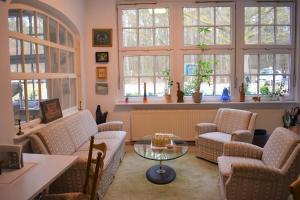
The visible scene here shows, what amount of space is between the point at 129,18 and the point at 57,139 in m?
2.96

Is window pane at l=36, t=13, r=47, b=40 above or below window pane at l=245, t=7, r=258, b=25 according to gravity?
below

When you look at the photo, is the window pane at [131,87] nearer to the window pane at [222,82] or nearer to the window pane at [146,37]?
the window pane at [146,37]

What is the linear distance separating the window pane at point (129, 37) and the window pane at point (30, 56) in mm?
2084

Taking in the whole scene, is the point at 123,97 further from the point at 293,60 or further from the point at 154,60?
the point at 293,60

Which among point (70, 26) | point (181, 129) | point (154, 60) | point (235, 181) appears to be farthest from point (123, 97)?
point (235, 181)

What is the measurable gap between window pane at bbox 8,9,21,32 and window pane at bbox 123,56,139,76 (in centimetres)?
238

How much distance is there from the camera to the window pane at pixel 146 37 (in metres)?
5.10

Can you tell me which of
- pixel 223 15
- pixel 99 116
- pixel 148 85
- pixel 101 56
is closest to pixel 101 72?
pixel 101 56

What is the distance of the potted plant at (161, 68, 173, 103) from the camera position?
5.06 meters

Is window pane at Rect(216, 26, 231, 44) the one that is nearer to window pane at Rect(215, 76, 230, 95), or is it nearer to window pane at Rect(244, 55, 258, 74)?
window pane at Rect(244, 55, 258, 74)

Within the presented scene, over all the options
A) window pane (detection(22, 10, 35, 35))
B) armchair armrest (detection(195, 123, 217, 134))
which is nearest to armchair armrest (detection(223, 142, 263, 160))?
armchair armrest (detection(195, 123, 217, 134))

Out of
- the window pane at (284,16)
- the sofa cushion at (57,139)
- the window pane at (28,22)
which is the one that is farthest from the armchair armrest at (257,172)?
the window pane at (284,16)

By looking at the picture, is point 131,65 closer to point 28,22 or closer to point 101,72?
point 101,72

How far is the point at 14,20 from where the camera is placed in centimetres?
294
